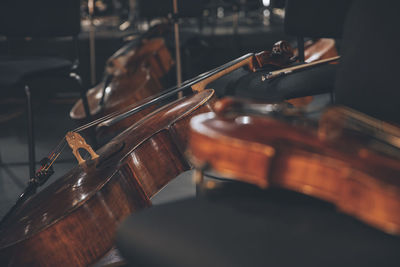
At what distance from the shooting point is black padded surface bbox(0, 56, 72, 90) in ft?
4.89

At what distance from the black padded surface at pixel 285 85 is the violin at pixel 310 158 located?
685mm

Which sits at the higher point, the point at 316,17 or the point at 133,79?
the point at 316,17

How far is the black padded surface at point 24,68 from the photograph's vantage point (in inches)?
58.7

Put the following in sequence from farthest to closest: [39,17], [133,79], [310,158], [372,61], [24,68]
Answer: [133,79], [39,17], [24,68], [372,61], [310,158]

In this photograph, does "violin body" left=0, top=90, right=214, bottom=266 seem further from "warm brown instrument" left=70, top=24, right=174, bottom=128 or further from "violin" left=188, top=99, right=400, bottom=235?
"warm brown instrument" left=70, top=24, right=174, bottom=128

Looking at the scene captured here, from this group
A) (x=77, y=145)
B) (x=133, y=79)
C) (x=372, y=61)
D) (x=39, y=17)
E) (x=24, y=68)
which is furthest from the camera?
(x=133, y=79)

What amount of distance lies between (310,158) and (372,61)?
36 centimetres

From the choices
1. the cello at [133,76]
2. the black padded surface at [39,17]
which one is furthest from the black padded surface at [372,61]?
the black padded surface at [39,17]

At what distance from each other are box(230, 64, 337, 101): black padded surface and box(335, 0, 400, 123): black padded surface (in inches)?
16.1

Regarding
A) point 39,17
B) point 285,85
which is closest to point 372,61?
point 285,85

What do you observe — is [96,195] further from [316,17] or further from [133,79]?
[133,79]

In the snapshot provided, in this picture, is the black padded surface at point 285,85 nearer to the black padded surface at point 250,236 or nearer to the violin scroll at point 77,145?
the violin scroll at point 77,145

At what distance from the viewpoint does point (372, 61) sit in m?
0.74

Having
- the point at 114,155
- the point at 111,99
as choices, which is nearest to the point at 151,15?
the point at 111,99
